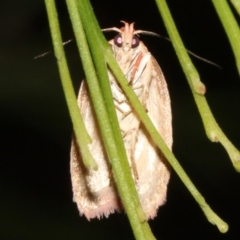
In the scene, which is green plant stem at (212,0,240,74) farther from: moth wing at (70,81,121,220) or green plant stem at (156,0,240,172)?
moth wing at (70,81,121,220)

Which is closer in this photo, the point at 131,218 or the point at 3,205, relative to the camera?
the point at 131,218

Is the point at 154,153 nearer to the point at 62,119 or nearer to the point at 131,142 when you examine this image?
the point at 131,142

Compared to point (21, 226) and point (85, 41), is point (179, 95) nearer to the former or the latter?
point (21, 226)

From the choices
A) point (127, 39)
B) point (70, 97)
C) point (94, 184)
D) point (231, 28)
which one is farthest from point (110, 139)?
point (127, 39)

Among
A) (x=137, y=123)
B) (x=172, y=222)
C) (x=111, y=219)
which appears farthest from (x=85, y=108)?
(x=172, y=222)

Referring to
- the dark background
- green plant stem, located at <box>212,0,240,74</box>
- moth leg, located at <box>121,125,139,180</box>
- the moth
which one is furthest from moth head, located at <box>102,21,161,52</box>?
green plant stem, located at <box>212,0,240,74</box>

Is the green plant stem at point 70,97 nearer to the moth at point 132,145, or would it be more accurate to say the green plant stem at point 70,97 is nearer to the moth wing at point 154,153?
the moth at point 132,145

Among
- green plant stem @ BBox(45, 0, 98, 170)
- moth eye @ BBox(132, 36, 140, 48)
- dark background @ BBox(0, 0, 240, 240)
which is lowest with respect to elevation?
dark background @ BBox(0, 0, 240, 240)

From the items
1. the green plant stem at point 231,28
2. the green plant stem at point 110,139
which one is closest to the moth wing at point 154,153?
the green plant stem at point 110,139
